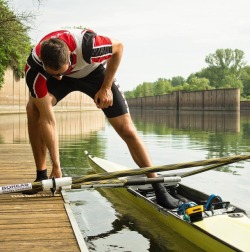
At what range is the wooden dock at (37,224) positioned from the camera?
5.04 meters

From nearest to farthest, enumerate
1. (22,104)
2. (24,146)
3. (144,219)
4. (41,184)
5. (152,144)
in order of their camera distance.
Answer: (41,184) < (144,219) < (24,146) < (152,144) < (22,104)

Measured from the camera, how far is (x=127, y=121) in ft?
22.6

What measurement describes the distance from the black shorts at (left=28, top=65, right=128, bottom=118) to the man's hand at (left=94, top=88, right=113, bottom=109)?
0.54 ft

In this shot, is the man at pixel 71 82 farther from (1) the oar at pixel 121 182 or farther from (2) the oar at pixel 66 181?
(2) the oar at pixel 66 181

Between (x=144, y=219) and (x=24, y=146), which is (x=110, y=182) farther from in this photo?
(x=24, y=146)

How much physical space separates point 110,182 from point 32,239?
1117 mm

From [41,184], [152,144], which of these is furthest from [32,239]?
[152,144]

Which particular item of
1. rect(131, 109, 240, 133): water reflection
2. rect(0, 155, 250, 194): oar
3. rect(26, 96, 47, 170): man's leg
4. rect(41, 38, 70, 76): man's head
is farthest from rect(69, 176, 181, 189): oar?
rect(131, 109, 240, 133): water reflection

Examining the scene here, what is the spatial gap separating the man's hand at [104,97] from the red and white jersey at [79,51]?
41 cm

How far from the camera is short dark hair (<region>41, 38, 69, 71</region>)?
211 inches

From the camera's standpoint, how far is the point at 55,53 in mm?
5352

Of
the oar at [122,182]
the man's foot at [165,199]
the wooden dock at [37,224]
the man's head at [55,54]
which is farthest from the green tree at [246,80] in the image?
the man's head at [55,54]

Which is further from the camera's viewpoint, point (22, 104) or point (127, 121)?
point (22, 104)

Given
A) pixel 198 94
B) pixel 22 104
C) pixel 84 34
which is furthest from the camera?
pixel 198 94
